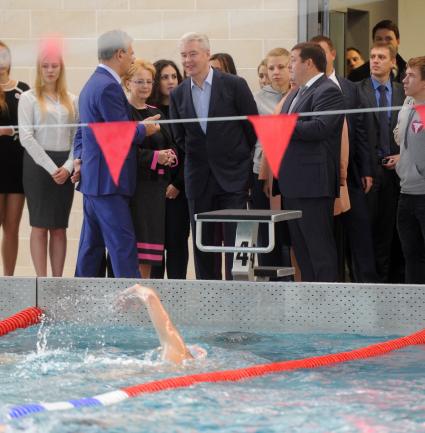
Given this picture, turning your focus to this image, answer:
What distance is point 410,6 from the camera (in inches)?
328

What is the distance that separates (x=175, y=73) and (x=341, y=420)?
3817 mm

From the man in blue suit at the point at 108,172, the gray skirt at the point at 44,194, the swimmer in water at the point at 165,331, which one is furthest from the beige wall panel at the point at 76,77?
the swimmer in water at the point at 165,331

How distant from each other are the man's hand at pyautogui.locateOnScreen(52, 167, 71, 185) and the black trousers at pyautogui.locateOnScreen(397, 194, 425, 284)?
7.50 feet

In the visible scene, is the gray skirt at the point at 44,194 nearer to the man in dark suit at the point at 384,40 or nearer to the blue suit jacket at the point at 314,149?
the blue suit jacket at the point at 314,149

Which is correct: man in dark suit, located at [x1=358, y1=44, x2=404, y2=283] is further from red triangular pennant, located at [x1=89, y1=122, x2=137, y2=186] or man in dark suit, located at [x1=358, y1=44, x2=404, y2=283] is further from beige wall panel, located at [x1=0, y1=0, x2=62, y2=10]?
beige wall panel, located at [x1=0, y1=0, x2=62, y2=10]

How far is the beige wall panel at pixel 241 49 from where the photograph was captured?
8445mm

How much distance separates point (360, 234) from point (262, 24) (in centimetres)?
206

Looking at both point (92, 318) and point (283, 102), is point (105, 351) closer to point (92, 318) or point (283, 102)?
point (92, 318)

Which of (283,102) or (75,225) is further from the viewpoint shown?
(75,225)

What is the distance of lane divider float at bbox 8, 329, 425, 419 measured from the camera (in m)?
4.30

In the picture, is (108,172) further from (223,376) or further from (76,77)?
(223,376)

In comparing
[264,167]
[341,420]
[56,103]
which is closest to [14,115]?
[56,103]

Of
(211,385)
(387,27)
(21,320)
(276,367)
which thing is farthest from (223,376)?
(387,27)

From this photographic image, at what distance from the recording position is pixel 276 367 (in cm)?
519
